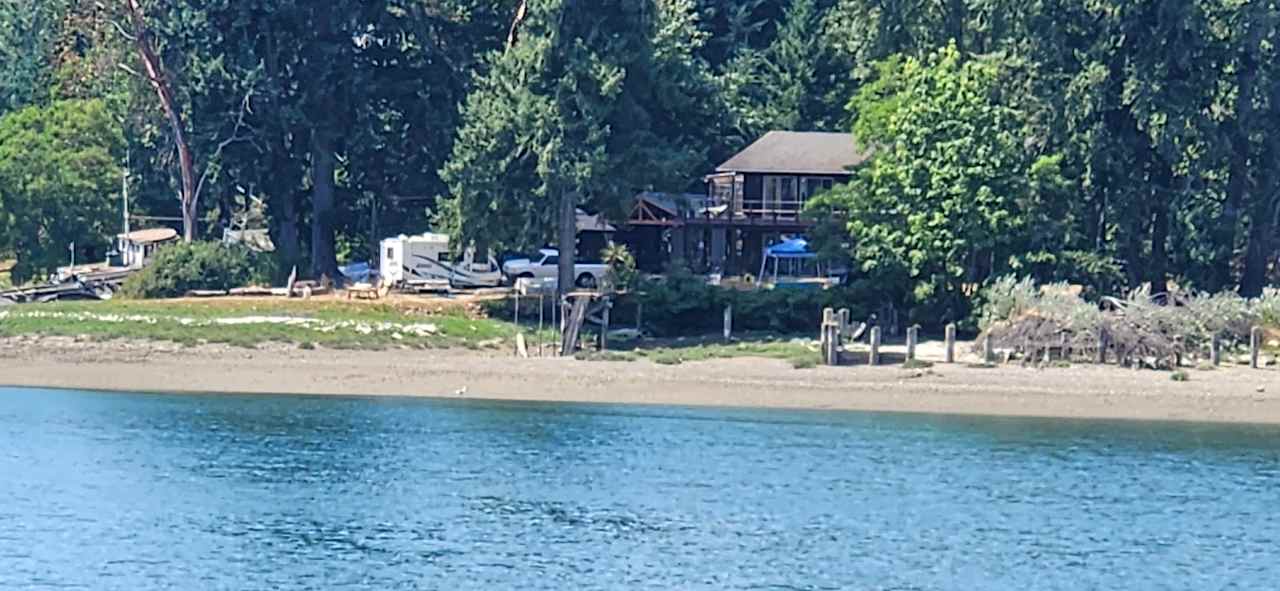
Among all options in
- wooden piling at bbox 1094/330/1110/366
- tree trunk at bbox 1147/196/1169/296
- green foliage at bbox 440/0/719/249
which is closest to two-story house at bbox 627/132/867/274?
green foliage at bbox 440/0/719/249

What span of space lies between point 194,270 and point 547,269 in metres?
12.6

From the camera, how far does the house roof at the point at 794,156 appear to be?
8200 cm

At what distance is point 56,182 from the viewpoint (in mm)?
87125

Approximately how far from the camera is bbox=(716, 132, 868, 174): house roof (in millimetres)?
82000

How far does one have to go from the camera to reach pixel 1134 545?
1628 inches

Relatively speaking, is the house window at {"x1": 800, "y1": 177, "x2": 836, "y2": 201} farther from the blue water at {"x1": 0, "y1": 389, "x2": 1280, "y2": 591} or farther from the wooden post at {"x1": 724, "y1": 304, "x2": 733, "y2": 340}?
the blue water at {"x1": 0, "y1": 389, "x2": 1280, "y2": 591}

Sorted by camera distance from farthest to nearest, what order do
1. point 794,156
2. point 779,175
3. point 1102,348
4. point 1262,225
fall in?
point 794,156, point 779,175, point 1262,225, point 1102,348

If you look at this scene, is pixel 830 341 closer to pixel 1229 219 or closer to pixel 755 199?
pixel 1229 219

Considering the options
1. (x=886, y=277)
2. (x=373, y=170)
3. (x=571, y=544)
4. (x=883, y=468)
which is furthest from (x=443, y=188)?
(x=571, y=544)

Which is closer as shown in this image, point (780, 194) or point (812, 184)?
point (812, 184)

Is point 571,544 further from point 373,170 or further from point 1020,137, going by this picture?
point 373,170

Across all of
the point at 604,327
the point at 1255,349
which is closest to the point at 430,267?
the point at 604,327

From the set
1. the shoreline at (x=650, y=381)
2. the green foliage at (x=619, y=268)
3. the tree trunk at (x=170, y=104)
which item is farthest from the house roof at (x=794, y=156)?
the tree trunk at (x=170, y=104)

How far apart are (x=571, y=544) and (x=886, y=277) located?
29614mm
